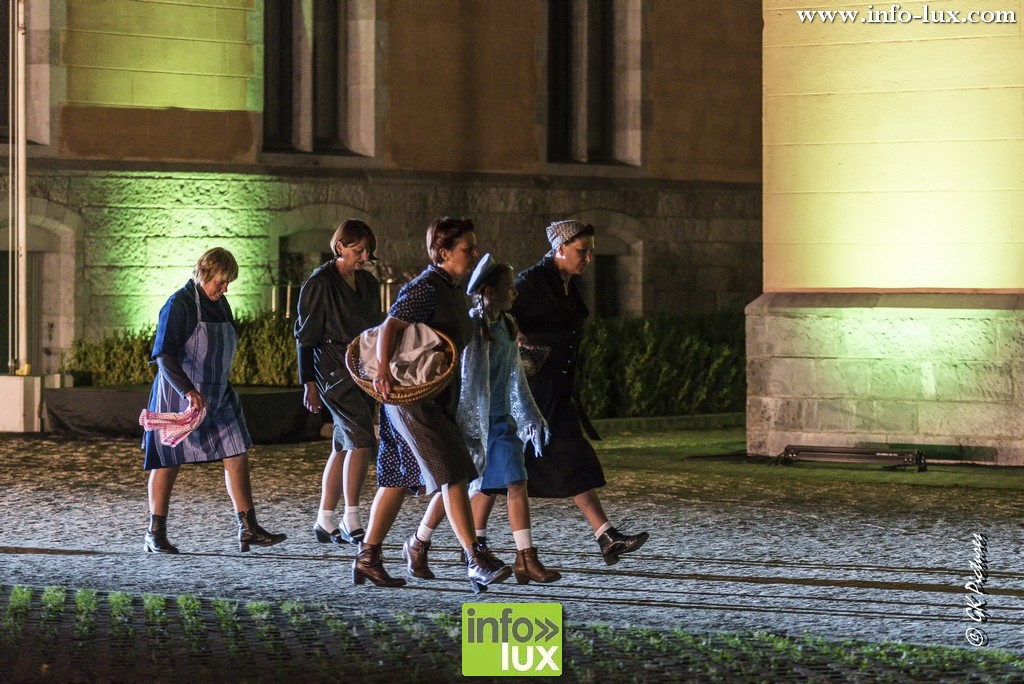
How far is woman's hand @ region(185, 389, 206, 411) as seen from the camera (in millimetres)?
10531

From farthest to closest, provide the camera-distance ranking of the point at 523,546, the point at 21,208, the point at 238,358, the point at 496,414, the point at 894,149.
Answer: the point at 238,358
the point at 21,208
the point at 894,149
the point at 496,414
the point at 523,546

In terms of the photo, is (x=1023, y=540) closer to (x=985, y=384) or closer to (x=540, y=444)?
(x=540, y=444)

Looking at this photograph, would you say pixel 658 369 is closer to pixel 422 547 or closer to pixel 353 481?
pixel 353 481

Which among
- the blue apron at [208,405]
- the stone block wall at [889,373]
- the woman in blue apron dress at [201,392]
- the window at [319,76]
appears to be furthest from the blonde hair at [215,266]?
the window at [319,76]

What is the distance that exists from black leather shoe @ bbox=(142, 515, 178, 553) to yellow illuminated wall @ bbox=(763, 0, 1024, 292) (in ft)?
22.3

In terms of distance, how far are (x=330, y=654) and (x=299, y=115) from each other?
16.3 meters

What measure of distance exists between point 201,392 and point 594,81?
1570 cm

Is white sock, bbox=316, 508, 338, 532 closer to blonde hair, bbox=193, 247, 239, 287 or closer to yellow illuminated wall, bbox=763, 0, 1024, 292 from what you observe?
blonde hair, bbox=193, 247, 239, 287

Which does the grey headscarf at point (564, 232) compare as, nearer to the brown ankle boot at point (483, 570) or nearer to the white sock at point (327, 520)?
the brown ankle boot at point (483, 570)

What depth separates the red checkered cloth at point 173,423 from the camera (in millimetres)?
10586

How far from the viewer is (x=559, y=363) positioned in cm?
1033

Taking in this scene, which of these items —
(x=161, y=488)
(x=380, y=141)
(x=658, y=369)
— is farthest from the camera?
(x=380, y=141)

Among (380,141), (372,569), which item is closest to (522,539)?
(372,569)

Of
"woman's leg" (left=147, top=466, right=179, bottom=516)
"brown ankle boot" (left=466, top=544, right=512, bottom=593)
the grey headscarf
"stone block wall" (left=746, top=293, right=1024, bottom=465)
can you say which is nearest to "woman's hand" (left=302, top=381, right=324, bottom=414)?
"woman's leg" (left=147, top=466, right=179, bottom=516)
